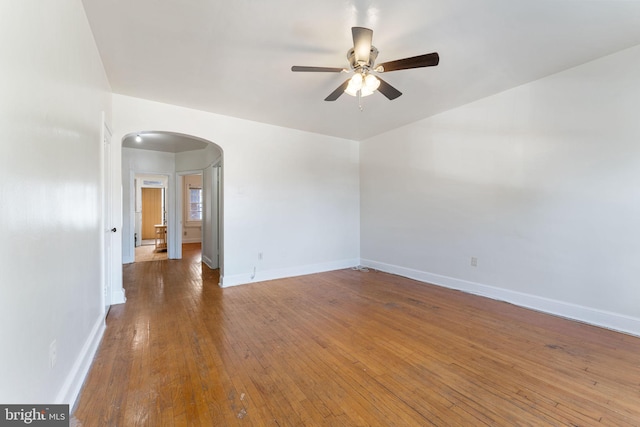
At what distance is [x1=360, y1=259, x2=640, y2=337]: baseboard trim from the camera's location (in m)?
2.65

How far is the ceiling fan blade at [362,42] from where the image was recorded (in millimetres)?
1935

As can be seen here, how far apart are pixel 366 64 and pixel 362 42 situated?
25cm

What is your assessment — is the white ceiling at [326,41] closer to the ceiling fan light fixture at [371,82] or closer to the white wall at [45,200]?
the ceiling fan light fixture at [371,82]

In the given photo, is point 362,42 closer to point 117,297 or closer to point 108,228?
point 108,228

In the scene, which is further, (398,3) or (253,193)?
(253,193)

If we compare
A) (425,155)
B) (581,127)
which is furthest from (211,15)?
(581,127)

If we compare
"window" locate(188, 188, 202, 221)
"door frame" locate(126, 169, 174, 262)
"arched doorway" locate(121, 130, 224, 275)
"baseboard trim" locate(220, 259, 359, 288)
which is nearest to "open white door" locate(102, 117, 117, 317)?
"baseboard trim" locate(220, 259, 359, 288)

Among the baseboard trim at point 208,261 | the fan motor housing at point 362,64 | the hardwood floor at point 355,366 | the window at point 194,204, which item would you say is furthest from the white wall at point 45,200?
the window at point 194,204

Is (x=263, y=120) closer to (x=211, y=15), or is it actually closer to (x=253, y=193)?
(x=253, y=193)

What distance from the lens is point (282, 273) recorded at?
472 centimetres

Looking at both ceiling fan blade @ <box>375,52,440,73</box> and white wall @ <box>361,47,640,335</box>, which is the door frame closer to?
white wall @ <box>361,47,640,335</box>

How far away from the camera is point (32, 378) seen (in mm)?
1188

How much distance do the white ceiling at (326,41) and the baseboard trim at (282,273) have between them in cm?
272

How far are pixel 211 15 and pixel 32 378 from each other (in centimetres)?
254
